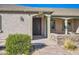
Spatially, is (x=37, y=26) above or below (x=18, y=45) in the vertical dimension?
below

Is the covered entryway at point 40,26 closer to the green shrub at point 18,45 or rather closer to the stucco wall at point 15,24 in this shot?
the stucco wall at point 15,24

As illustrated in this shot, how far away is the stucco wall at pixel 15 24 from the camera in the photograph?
1873cm

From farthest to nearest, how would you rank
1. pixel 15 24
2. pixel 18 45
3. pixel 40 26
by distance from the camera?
pixel 40 26 < pixel 15 24 < pixel 18 45

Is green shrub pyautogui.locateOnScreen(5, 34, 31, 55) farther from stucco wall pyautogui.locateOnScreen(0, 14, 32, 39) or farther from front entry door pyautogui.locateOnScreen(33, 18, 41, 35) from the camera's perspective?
front entry door pyautogui.locateOnScreen(33, 18, 41, 35)

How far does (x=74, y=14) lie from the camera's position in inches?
1001

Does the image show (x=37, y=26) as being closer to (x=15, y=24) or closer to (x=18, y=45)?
(x=15, y=24)

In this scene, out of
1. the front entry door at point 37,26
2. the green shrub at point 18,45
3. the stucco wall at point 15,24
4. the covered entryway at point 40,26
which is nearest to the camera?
the green shrub at point 18,45

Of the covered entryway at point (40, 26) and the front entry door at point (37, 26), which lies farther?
the front entry door at point (37, 26)

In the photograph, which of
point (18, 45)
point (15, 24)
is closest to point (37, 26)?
point (15, 24)

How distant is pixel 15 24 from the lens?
18.9 meters

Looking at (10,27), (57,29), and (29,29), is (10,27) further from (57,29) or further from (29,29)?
(57,29)

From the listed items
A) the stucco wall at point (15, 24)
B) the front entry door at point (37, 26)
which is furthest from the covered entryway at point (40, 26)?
the stucco wall at point (15, 24)

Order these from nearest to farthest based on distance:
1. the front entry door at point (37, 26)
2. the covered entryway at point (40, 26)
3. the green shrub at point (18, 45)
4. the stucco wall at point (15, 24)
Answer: the green shrub at point (18, 45)
the stucco wall at point (15, 24)
the covered entryway at point (40, 26)
the front entry door at point (37, 26)

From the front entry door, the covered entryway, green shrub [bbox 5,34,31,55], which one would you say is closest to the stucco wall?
the covered entryway
